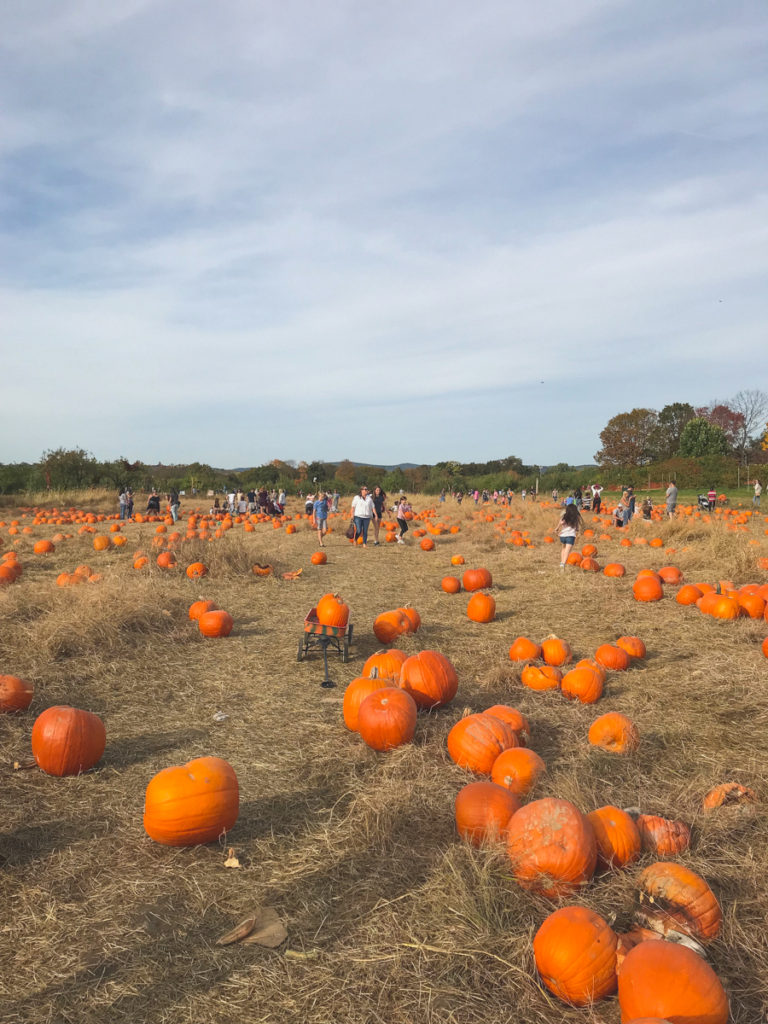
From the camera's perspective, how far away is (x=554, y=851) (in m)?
2.95

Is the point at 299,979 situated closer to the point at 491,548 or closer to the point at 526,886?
the point at 526,886

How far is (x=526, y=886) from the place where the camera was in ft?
9.78

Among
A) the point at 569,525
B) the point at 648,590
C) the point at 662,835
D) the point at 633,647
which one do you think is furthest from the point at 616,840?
the point at 569,525

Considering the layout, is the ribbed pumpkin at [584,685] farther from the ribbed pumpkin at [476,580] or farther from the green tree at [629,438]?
the green tree at [629,438]

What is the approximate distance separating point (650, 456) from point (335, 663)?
76.9 metres

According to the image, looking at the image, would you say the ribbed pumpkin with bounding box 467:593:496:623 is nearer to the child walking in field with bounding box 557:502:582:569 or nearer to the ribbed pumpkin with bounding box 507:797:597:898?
the child walking in field with bounding box 557:502:582:569

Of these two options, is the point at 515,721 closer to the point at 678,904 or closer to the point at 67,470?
the point at 678,904

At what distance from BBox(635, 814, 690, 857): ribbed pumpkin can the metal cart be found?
3517mm

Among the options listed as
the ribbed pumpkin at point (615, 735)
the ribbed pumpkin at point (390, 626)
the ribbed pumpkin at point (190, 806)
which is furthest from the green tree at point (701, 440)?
the ribbed pumpkin at point (190, 806)

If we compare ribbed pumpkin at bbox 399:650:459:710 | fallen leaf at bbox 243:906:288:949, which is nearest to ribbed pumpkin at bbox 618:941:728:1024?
fallen leaf at bbox 243:906:288:949

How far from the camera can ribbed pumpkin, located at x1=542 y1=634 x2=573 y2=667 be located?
658cm

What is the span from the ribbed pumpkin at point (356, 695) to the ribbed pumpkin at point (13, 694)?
276cm

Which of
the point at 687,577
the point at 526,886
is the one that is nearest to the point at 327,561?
the point at 687,577

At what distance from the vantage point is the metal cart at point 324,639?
672cm
